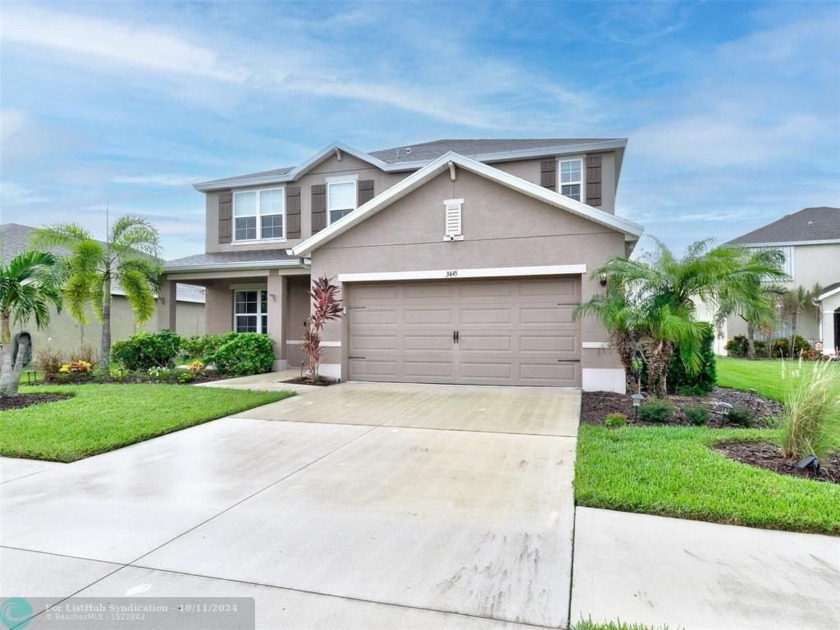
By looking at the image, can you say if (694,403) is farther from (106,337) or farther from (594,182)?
(106,337)

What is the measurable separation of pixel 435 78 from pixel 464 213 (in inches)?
269

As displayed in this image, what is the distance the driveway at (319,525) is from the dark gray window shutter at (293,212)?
10785 millimetres

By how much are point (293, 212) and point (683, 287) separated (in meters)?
12.5

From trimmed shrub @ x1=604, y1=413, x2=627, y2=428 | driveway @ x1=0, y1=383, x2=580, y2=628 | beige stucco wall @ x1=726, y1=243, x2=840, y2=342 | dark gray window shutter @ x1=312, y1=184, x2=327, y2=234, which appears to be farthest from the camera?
beige stucco wall @ x1=726, y1=243, x2=840, y2=342

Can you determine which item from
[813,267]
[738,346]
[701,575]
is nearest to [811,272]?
[813,267]

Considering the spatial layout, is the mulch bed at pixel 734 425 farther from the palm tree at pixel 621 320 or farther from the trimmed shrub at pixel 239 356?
the trimmed shrub at pixel 239 356

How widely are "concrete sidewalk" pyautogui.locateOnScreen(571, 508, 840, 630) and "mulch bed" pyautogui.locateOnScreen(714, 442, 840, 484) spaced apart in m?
1.67

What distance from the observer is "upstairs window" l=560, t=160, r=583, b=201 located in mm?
14758

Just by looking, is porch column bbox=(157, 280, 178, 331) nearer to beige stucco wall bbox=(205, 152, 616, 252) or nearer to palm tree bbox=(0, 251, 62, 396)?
beige stucco wall bbox=(205, 152, 616, 252)

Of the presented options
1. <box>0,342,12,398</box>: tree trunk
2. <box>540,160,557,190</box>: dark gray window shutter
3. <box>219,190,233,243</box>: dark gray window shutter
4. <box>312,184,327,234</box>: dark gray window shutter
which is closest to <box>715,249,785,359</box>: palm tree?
<box>540,160,557,190</box>: dark gray window shutter

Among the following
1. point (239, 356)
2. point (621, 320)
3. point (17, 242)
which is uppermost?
point (17, 242)

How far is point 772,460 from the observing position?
17.9 feet

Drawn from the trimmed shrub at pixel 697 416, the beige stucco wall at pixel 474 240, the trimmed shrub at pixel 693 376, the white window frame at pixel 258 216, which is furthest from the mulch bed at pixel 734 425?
the white window frame at pixel 258 216

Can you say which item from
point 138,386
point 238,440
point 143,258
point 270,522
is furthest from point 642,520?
point 143,258
